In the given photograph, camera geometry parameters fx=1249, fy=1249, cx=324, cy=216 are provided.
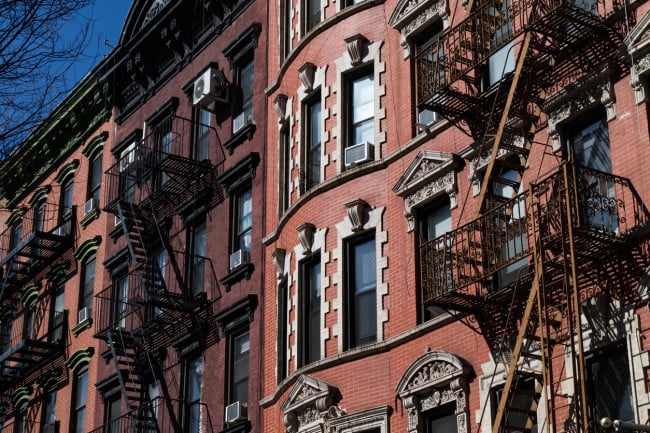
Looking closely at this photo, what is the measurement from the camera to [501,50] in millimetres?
21562

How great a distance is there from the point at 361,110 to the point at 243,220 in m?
5.03

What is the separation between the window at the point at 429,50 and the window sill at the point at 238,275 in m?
5.87

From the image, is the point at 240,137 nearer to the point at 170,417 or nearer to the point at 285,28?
the point at 285,28

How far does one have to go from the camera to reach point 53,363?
35781mm

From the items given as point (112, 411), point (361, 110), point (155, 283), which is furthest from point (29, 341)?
point (361, 110)

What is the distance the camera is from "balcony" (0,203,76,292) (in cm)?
3719

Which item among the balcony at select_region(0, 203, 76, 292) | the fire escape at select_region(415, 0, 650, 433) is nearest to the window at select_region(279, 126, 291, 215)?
the fire escape at select_region(415, 0, 650, 433)

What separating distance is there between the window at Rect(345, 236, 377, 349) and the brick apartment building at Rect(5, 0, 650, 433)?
41 millimetres

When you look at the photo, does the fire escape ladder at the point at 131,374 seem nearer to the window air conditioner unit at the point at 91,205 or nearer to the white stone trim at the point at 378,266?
the window air conditioner unit at the point at 91,205

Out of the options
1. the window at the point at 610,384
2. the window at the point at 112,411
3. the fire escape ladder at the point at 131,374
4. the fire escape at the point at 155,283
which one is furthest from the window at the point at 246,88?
the window at the point at 610,384

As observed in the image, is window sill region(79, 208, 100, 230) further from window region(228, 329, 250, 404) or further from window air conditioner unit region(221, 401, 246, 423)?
window air conditioner unit region(221, 401, 246, 423)

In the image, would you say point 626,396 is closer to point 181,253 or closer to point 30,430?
point 181,253

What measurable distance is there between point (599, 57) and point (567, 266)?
147 inches

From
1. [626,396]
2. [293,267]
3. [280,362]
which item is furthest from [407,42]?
[626,396]
